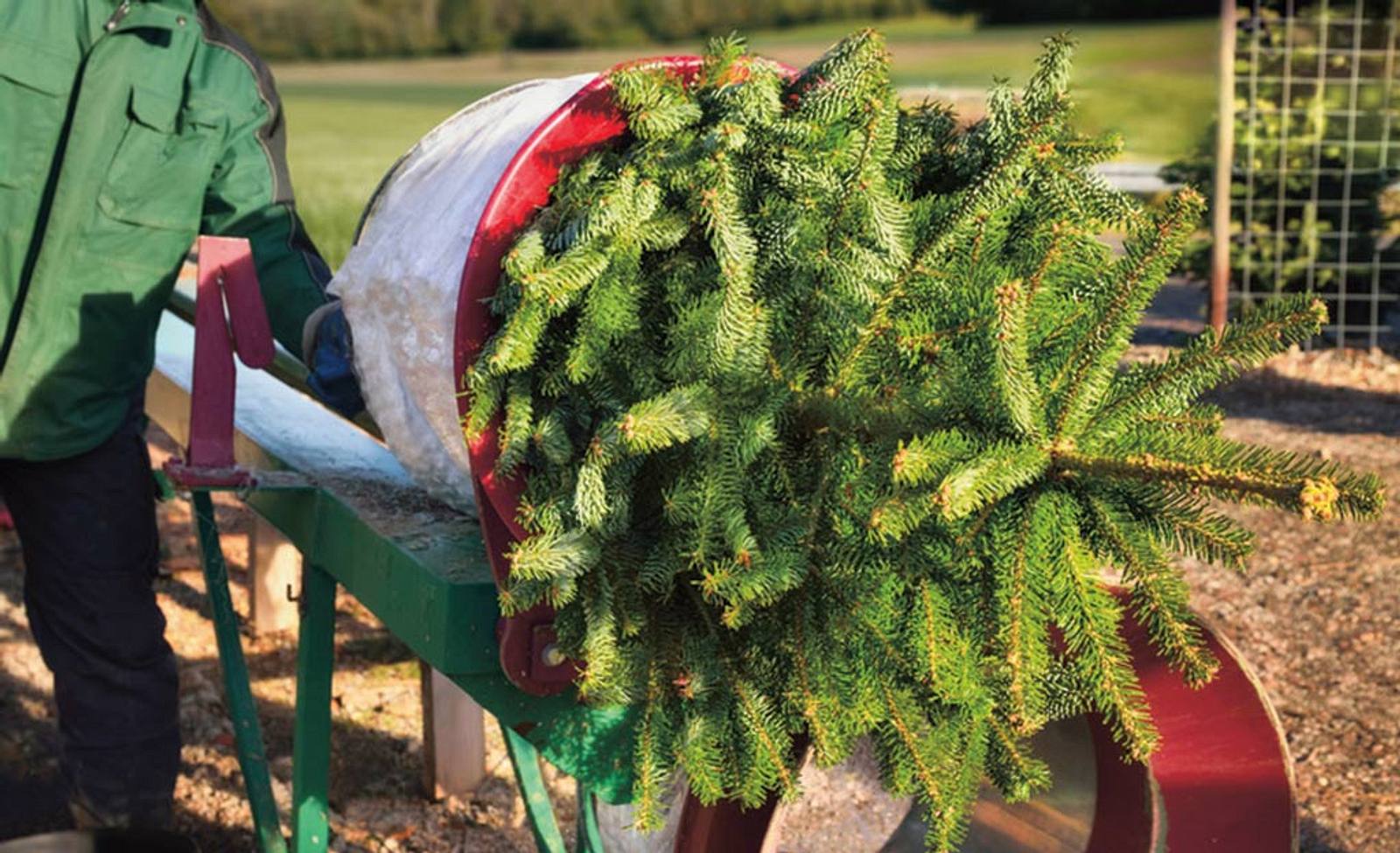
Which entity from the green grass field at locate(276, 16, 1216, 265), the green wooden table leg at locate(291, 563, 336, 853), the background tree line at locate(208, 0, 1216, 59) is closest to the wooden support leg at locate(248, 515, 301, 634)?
the green wooden table leg at locate(291, 563, 336, 853)

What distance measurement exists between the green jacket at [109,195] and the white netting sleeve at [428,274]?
0.52 meters

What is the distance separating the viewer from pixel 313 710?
2.71 m

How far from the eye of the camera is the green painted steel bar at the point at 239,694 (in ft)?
9.95

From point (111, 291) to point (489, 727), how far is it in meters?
1.92

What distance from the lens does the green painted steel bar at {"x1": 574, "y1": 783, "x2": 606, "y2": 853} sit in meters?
2.51

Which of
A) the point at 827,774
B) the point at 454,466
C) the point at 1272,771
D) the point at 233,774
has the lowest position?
the point at 233,774

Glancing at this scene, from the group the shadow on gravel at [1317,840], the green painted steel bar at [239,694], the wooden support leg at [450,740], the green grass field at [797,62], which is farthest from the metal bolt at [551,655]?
the green grass field at [797,62]

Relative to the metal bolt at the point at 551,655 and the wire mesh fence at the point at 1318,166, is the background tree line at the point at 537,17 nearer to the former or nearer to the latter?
the wire mesh fence at the point at 1318,166

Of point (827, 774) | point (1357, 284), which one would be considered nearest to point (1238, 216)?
point (1357, 284)

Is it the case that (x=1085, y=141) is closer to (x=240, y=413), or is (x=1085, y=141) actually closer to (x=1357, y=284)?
(x=240, y=413)

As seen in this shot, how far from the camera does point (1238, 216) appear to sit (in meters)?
8.56

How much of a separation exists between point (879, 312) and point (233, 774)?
2761 millimetres

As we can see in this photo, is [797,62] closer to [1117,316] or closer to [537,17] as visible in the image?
[537,17]

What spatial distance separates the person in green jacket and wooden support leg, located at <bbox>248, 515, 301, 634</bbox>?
158cm
